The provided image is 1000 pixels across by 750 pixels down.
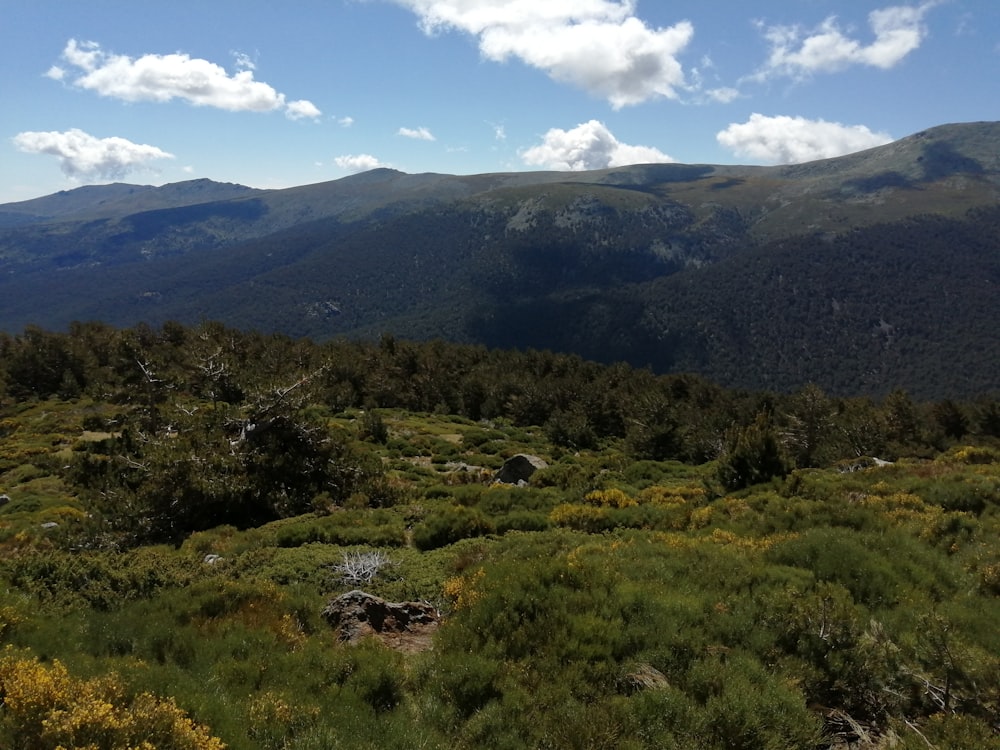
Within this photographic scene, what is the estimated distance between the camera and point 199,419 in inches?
866

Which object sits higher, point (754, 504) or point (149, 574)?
point (149, 574)

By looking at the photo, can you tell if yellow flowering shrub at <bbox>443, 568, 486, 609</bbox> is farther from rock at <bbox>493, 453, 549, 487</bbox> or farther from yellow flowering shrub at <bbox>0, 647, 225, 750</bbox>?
rock at <bbox>493, 453, 549, 487</bbox>

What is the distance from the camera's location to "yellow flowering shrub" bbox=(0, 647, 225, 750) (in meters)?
4.62

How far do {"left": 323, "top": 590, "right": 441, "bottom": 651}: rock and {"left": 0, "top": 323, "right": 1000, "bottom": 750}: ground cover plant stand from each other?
0.70 ft

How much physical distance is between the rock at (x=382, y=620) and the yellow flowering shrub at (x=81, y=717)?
142 inches

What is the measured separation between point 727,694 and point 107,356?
2326 inches

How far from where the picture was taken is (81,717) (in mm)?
4672

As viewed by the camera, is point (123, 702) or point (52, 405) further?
point (52, 405)

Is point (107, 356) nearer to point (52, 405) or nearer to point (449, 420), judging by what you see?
point (52, 405)

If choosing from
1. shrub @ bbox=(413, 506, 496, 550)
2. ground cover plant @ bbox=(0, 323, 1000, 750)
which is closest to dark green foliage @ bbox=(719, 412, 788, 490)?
ground cover plant @ bbox=(0, 323, 1000, 750)

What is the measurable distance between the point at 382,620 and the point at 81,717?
497 centimetres

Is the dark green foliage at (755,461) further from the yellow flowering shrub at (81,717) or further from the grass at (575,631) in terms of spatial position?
the yellow flowering shrub at (81,717)

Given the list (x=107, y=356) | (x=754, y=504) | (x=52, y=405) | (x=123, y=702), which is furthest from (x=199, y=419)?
(x=107, y=356)

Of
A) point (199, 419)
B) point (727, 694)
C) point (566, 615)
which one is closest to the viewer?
point (727, 694)
